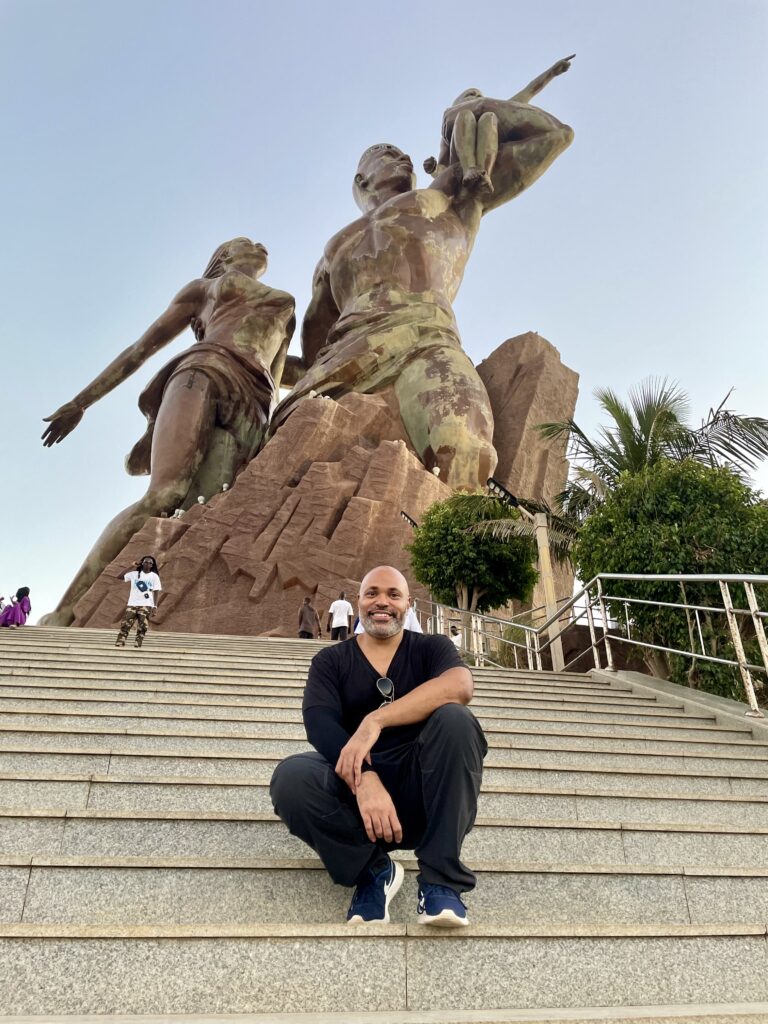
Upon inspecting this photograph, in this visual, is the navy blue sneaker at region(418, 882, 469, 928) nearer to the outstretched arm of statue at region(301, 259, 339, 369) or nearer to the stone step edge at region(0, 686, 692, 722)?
the stone step edge at region(0, 686, 692, 722)

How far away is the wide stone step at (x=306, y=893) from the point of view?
1.93 m

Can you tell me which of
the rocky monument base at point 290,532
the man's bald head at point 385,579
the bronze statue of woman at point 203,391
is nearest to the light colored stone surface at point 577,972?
the man's bald head at point 385,579

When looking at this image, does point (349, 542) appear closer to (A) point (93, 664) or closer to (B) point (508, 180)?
(A) point (93, 664)

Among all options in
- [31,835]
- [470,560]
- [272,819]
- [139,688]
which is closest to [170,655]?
[139,688]

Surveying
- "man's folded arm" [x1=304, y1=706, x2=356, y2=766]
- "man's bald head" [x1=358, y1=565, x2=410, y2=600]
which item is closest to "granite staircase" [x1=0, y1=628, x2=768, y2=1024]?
"man's folded arm" [x1=304, y1=706, x2=356, y2=766]

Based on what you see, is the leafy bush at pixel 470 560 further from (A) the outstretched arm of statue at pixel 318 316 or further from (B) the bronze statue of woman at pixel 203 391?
(A) the outstretched arm of statue at pixel 318 316

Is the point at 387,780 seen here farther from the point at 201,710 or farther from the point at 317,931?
the point at 201,710

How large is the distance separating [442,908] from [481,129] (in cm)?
2274

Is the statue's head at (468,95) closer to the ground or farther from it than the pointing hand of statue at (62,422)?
farther from it

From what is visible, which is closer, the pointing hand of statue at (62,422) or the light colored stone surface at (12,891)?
the light colored stone surface at (12,891)

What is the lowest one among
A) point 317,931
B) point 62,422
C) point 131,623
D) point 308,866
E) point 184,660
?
point 317,931

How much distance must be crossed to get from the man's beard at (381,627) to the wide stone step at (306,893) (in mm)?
640

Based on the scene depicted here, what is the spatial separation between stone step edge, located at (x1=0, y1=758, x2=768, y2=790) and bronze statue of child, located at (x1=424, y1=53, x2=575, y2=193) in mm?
19773

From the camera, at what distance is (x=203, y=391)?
18.4 metres
